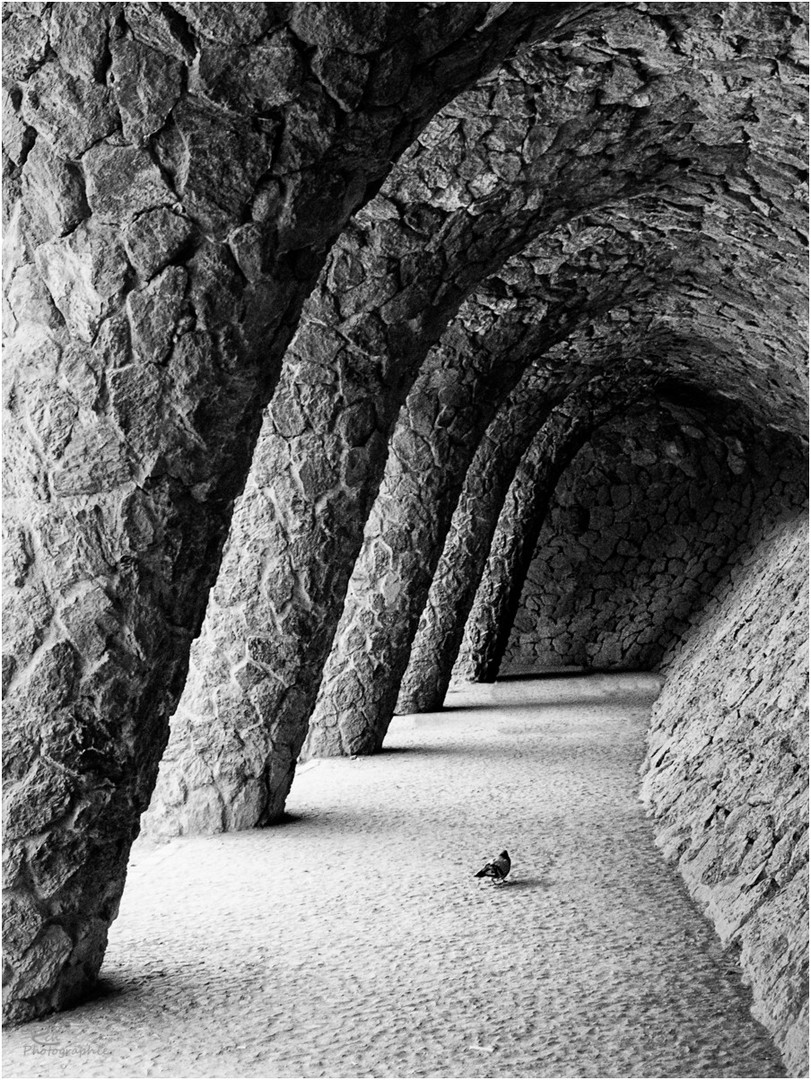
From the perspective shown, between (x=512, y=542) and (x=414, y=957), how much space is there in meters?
8.97

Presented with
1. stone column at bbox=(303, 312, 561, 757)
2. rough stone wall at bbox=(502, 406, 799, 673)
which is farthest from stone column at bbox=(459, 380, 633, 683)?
stone column at bbox=(303, 312, 561, 757)

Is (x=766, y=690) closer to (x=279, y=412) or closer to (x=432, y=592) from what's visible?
(x=279, y=412)

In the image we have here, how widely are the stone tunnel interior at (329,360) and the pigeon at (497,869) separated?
0.65 metres

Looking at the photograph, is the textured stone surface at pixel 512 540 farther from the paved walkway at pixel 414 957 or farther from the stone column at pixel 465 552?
the paved walkway at pixel 414 957

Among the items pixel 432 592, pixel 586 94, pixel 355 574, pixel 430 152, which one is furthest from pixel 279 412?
pixel 432 592

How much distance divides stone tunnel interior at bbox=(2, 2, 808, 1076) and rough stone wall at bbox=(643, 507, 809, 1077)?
2cm

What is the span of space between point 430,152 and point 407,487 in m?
3.27

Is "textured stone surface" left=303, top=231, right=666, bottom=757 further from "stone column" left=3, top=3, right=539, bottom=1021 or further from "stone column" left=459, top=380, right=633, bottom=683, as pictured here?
"stone column" left=3, top=3, right=539, bottom=1021

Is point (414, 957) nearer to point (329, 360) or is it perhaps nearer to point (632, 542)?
point (329, 360)

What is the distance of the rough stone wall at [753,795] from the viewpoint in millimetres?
3477

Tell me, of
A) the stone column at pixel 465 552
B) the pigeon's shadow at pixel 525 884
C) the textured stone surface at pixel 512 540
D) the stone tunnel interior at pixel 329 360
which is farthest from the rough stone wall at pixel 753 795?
the textured stone surface at pixel 512 540

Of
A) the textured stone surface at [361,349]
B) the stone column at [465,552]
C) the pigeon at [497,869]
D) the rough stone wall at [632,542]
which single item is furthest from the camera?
the rough stone wall at [632,542]

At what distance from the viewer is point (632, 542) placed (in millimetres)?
14312

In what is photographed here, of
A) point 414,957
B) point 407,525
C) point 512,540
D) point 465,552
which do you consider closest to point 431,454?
point 407,525
